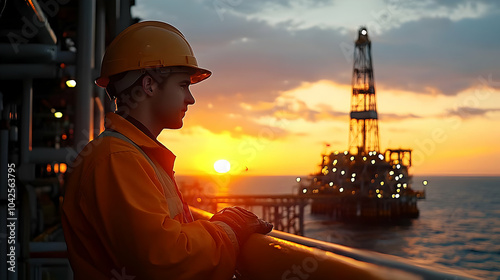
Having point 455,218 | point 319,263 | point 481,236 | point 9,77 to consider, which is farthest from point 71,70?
point 455,218

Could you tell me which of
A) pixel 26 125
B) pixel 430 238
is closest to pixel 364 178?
pixel 430 238

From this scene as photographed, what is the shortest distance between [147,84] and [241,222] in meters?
0.74

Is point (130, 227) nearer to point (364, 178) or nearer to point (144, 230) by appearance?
point (144, 230)

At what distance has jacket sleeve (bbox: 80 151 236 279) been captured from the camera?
1654 millimetres

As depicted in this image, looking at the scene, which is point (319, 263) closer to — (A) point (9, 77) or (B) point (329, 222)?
(A) point (9, 77)

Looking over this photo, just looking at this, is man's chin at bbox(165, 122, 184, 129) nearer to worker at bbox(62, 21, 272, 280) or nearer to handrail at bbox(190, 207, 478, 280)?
worker at bbox(62, 21, 272, 280)

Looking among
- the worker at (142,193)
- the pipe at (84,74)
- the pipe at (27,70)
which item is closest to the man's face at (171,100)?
the worker at (142,193)

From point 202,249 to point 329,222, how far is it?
321 feet

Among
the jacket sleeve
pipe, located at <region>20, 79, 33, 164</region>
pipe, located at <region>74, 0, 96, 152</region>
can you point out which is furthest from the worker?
pipe, located at <region>20, 79, 33, 164</region>

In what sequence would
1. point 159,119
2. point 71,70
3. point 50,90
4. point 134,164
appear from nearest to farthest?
1. point 134,164
2. point 159,119
3. point 71,70
4. point 50,90

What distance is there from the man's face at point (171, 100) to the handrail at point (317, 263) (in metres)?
0.66

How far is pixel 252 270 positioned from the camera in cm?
184

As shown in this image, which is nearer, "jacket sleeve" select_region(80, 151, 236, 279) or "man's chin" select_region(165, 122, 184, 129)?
"jacket sleeve" select_region(80, 151, 236, 279)

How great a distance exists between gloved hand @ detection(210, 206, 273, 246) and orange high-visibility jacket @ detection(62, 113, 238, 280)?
2.4 inches
